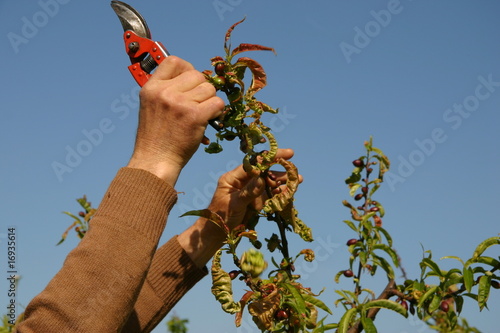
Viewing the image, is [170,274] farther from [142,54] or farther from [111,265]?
[142,54]

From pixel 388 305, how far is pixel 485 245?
340 mm

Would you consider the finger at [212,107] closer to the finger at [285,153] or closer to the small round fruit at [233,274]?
the finger at [285,153]

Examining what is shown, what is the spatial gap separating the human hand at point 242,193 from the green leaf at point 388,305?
0.39 meters

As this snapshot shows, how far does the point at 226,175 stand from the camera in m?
2.07

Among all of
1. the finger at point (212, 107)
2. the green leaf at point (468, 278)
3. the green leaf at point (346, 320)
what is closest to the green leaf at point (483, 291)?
the green leaf at point (468, 278)

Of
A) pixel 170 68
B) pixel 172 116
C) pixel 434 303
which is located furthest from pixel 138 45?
pixel 434 303

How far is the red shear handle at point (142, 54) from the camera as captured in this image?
5.82 ft

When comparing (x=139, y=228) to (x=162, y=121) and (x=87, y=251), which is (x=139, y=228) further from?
(x=162, y=121)

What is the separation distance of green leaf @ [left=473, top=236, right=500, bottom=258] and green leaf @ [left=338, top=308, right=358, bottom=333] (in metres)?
0.39

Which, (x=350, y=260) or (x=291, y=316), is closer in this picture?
(x=291, y=316)

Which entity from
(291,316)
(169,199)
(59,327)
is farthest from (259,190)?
(59,327)

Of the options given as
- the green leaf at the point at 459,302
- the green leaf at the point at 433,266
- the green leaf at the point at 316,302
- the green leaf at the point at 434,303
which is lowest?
the green leaf at the point at 316,302

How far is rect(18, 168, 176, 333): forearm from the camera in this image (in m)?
1.54

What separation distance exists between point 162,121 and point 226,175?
0.48 m
